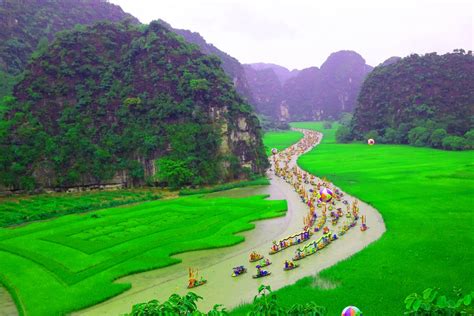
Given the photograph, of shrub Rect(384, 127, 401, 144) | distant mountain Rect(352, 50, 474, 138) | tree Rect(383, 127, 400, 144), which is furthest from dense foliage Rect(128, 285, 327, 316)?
tree Rect(383, 127, 400, 144)

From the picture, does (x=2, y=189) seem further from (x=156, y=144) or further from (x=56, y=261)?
(x=56, y=261)

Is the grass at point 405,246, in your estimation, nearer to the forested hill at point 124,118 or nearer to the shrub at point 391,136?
the forested hill at point 124,118

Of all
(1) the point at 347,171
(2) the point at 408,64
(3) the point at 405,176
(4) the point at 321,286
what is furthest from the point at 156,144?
(2) the point at 408,64

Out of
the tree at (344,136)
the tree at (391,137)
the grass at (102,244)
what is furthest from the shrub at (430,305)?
the tree at (344,136)

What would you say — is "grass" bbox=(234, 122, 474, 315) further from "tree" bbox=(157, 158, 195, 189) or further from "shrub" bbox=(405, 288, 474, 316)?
"tree" bbox=(157, 158, 195, 189)

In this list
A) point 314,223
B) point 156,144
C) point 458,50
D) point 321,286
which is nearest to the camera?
point 321,286
